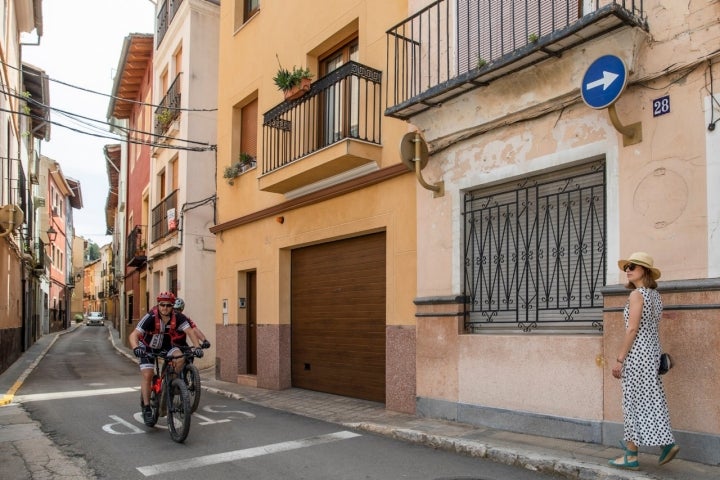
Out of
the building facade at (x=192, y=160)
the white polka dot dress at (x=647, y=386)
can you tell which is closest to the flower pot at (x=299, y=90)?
the building facade at (x=192, y=160)

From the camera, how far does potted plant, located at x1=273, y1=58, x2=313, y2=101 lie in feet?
32.1

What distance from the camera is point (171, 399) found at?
22.2ft

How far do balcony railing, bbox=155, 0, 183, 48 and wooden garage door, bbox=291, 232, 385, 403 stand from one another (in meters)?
11.0

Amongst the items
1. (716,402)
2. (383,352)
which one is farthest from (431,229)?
(716,402)

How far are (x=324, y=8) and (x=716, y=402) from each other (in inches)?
316

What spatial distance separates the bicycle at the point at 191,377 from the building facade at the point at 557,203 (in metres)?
2.70

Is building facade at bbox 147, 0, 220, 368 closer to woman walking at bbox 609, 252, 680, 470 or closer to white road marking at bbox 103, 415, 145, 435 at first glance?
white road marking at bbox 103, 415, 145, 435

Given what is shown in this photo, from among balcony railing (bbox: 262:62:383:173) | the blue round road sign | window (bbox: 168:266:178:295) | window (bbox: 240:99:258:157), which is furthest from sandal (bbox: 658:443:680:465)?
window (bbox: 168:266:178:295)

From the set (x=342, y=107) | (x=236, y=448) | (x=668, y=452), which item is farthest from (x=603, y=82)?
(x=236, y=448)

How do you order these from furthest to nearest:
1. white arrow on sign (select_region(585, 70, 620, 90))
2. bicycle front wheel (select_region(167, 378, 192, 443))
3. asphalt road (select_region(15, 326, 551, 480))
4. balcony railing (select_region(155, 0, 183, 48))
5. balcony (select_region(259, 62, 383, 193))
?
1. balcony railing (select_region(155, 0, 183, 48))
2. balcony (select_region(259, 62, 383, 193))
3. bicycle front wheel (select_region(167, 378, 192, 443))
4. white arrow on sign (select_region(585, 70, 620, 90))
5. asphalt road (select_region(15, 326, 551, 480))

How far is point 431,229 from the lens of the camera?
7816mm

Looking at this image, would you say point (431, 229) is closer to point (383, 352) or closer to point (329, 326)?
point (383, 352)

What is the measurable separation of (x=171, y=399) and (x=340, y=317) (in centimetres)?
355

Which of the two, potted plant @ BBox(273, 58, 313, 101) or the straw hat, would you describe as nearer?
the straw hat
